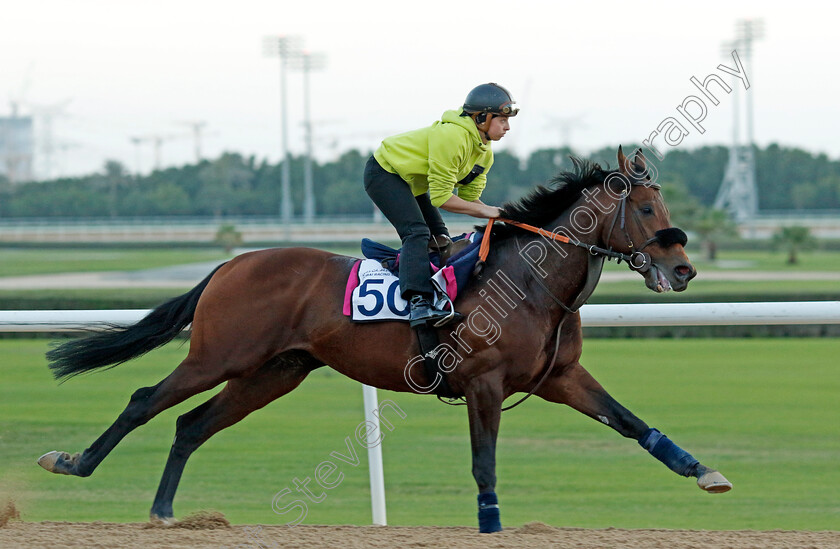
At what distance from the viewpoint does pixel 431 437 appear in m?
6.90

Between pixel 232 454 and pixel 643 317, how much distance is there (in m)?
3.10

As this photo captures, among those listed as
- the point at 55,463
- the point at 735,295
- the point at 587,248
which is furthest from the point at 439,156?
the point at 735,295

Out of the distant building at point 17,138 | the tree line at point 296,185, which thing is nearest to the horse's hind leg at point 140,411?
the tree line at point 296,185

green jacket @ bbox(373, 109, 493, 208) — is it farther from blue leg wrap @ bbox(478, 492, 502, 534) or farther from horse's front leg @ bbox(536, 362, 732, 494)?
blue leg wrap @ bbox(478, 492, 502, 534)

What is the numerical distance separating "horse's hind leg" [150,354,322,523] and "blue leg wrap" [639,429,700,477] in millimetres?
1386

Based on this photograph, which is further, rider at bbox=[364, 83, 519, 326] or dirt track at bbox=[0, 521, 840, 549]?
rider at bbox=[364, 83, 519, 326]

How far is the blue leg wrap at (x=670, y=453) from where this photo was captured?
3.69m

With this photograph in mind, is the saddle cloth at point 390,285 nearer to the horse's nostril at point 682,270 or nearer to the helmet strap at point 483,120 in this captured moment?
the helmet strap at point 483,120

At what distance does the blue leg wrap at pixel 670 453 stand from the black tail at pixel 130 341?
1907 mm

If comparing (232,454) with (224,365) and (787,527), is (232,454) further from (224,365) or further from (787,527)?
(787,527)

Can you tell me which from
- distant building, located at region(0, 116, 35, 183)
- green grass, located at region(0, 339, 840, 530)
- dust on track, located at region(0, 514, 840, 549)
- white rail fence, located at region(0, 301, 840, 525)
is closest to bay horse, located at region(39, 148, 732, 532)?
dust on track, located at region(0, 514, 840, 549)

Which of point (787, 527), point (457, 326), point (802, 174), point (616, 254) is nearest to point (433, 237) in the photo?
point (457, 326)

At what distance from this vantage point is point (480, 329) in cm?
374

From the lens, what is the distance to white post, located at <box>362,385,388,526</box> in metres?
4.13
